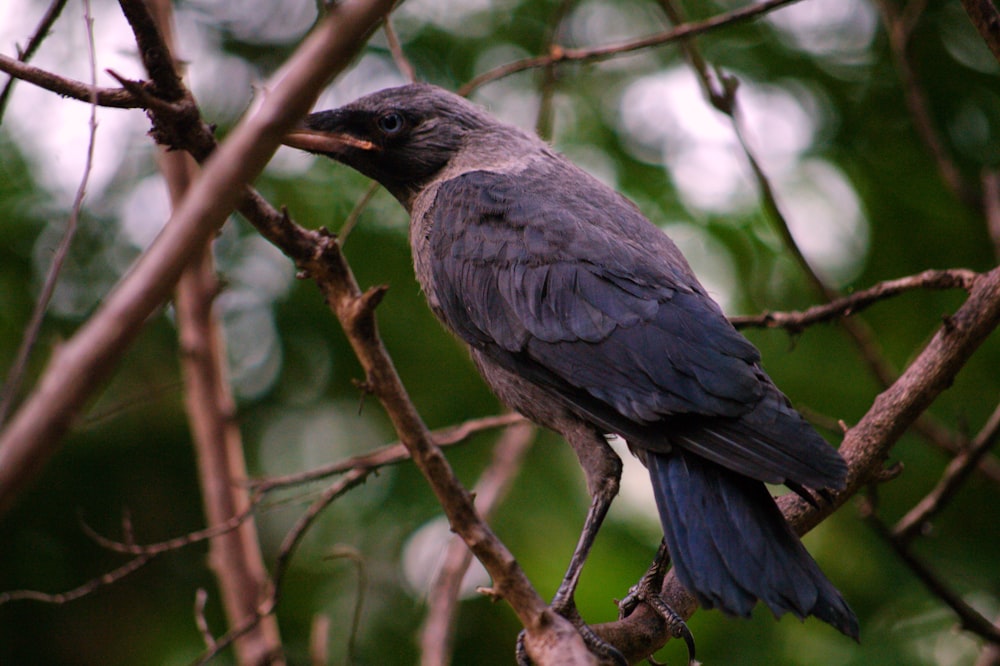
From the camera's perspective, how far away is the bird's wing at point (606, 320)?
2816 mm

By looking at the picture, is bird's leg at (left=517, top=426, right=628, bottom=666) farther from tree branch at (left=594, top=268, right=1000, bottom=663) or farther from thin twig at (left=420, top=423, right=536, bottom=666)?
thin twig at (left=420, top=423, right=536, bottom=666)

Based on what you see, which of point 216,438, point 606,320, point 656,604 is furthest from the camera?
point 216,438

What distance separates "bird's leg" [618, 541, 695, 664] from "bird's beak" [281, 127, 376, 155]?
2.02 meters

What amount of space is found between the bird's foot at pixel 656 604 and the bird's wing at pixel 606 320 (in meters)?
0.46

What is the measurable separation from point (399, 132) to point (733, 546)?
2229 mm

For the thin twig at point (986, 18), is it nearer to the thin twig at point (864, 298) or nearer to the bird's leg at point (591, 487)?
the thin twig at point (864, 298)

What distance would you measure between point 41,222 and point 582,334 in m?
3.60

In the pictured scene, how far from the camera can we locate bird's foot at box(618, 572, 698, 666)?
287cm

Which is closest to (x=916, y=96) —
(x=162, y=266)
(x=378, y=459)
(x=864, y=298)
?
(x=864, y=298)

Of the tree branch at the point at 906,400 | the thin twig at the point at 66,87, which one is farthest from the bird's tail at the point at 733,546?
the thin twig at the point at 66,87

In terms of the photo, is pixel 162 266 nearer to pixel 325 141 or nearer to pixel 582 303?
pixel 582 303

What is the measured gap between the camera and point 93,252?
553 centimetres

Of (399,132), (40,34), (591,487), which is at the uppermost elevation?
(40,34)

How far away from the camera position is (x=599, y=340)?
3154 mm
